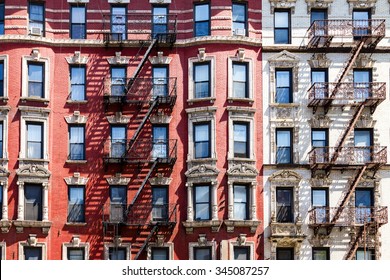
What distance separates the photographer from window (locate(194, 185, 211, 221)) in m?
50.7

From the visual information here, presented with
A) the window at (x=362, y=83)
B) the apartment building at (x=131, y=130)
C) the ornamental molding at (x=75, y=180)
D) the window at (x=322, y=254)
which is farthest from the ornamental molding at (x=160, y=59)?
the window at (x=322, y=254)

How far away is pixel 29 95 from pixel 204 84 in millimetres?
9152

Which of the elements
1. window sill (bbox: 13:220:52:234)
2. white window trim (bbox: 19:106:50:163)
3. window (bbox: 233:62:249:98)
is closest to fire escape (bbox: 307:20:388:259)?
window (bbox: 233:62:249:98)

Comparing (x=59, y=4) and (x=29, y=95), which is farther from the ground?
(x=59, y=4)

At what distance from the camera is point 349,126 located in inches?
2025

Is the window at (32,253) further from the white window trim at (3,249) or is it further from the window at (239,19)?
the window at (239,19)

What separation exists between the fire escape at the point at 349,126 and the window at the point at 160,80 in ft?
25.1

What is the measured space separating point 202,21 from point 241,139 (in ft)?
22.0

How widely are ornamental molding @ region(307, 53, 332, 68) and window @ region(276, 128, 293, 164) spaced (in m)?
3.78

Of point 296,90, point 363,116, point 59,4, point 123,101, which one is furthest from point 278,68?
point 59,4

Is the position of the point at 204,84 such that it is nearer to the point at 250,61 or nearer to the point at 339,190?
the point at 250,61

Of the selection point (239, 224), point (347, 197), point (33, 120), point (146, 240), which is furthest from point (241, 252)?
point (33, 120)

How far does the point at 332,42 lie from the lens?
5238cm

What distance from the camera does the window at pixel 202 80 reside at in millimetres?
51625
